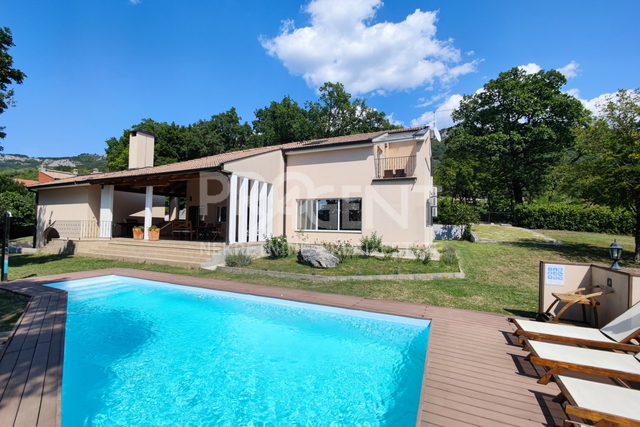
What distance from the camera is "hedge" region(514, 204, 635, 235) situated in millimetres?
20812

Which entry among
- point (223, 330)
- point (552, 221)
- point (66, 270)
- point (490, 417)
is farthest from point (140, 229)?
point (552, 221)

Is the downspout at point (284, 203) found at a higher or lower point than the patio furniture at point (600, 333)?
higher

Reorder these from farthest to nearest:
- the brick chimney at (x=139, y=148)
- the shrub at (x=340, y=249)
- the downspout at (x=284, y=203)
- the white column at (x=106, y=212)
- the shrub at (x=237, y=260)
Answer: the brick chimney at (x=139, y=148) → the white column at (x=106, y=212) → the downspout at (x=284, y=203) → the shrub at (x=340, y=249) → the shrub at (x=237, y=260)

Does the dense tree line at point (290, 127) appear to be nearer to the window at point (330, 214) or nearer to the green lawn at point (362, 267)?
the window at point (330, 214)

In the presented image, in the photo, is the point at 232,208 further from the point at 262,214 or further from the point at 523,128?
the point at 523,128

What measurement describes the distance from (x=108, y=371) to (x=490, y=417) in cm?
511

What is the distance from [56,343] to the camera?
4.55 meters

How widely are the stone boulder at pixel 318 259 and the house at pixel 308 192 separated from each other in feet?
8.53

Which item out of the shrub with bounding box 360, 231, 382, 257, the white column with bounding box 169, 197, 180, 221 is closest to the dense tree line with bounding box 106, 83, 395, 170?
the white column with bounding box 169, 197, 180, 221

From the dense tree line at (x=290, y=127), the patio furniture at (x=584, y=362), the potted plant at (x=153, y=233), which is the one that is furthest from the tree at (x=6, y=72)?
the dense tree line at (x=290, y=127)

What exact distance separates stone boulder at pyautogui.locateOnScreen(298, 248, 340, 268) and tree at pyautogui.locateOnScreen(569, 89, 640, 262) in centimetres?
1247

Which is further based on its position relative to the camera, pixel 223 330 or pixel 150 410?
pixel 223 330

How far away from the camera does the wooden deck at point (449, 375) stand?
2787 millimetres

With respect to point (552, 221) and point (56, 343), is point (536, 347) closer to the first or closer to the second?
point (56, 343)
